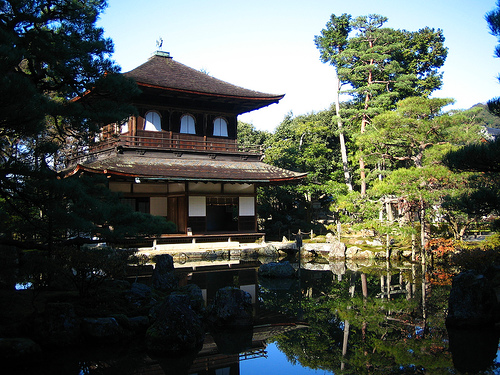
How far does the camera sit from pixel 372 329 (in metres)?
8.24

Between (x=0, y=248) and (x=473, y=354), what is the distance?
8.23 meters

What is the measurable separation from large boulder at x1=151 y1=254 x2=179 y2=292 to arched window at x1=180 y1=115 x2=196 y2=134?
38.9 feet

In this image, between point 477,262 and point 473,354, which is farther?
point 477,262

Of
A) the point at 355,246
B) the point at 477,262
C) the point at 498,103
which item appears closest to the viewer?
the point at 498,103

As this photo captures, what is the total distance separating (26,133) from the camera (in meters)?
7.02

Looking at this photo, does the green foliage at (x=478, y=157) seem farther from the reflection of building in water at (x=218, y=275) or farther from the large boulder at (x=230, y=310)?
the reflection of building in water at (x=218, y=275)

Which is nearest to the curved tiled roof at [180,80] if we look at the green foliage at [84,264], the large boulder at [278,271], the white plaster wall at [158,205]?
the white plaster wall at [158,205]

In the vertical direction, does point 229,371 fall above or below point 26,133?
below

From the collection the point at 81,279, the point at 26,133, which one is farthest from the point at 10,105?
the point at 81,279

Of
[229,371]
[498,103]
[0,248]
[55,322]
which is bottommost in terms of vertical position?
[229,371]

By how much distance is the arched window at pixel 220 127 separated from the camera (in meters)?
23.7

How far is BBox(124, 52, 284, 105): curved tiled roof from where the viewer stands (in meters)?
21.2

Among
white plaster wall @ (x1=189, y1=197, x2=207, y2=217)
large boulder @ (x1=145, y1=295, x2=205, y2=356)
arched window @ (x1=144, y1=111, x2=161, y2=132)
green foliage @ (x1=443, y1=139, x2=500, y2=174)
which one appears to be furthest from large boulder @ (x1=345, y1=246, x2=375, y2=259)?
large boulder @ (x1=145, y1=295, x2=205, y2=356)

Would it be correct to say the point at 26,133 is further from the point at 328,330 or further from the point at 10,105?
the point at 328,330
